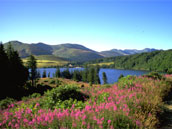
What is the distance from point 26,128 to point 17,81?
41140 mm

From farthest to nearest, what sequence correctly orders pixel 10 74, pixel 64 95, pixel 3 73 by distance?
pixel 10 74
pixel 3 73
pixel 64 95

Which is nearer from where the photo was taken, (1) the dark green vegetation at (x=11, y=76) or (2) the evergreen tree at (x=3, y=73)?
(2) the evergreen tree at (x=3, y=73)

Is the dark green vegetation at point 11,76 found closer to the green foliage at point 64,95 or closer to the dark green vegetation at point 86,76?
the green foliage at point 64,95

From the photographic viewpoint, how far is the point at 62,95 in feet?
21.6

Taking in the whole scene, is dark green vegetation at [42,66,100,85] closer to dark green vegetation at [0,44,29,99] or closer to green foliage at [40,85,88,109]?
dark green vegetation at [0,44,29,99]

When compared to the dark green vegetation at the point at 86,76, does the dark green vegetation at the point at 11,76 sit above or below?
above

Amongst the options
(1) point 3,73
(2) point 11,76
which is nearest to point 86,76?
(2) point 11,76

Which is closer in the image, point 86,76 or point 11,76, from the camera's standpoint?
point 11,76

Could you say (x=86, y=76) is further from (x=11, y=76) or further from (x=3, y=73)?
(x=3, y=73)

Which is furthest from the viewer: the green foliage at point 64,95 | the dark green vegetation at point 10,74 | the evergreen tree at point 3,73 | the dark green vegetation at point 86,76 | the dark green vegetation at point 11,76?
the dark green vegetation at point 86,76

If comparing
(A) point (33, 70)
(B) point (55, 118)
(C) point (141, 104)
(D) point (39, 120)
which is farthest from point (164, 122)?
(A) point (33, 70)

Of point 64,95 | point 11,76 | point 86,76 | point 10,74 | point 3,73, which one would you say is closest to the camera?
point 64,95

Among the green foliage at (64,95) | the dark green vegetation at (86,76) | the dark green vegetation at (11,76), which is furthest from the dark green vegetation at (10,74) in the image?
the dark green vegetation at (86,76)

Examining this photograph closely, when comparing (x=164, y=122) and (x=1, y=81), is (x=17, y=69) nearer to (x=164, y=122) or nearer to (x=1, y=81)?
(x=1, y=81)
